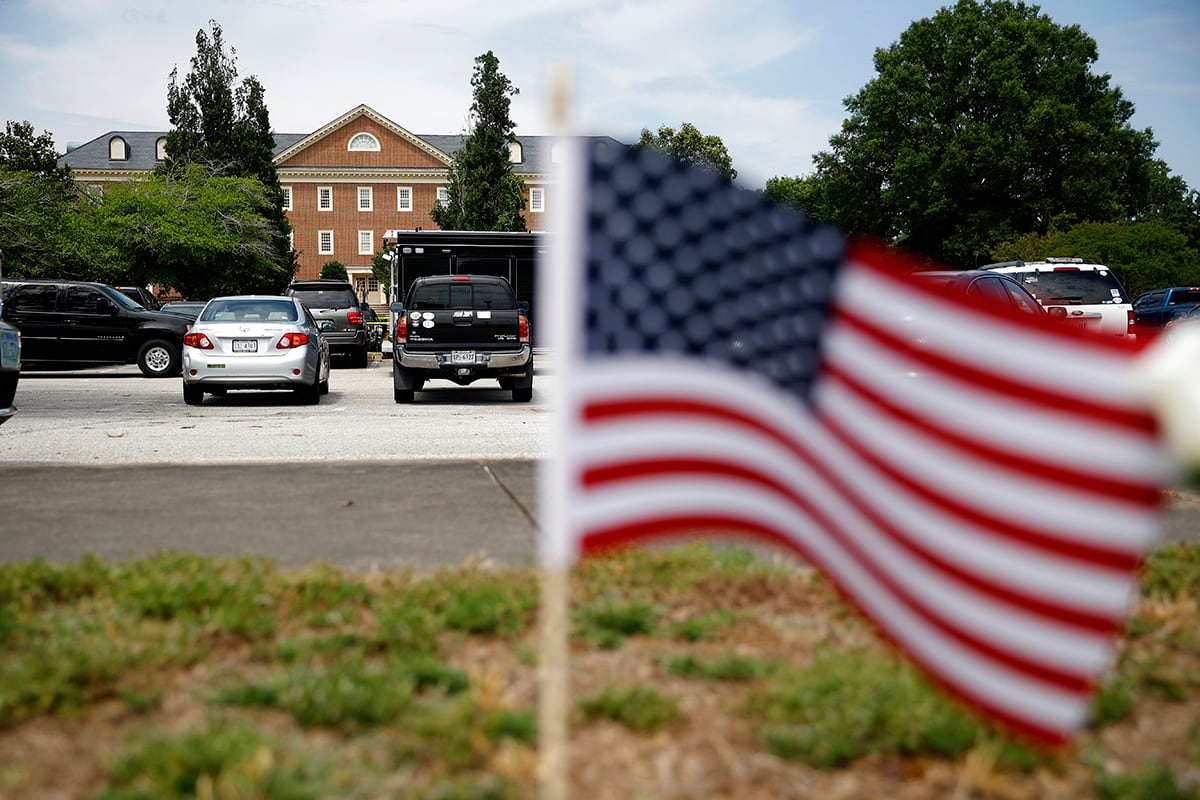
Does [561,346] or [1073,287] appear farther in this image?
[1073,287]

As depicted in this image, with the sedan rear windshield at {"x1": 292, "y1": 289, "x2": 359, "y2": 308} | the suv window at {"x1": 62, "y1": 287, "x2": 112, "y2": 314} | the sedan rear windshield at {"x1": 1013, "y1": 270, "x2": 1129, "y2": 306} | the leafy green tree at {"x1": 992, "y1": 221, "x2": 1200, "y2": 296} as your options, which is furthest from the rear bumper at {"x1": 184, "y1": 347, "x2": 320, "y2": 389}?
the leafy green tree at {"x1": 992, "y1": 221, "x2": 1200, "y2": 296}

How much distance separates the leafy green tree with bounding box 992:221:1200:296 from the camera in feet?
117

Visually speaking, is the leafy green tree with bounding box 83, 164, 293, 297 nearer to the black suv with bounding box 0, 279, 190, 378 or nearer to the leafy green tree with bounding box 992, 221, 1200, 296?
the black suv with bounding box 0, 279, 190, 378

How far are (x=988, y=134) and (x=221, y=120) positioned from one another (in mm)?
42479

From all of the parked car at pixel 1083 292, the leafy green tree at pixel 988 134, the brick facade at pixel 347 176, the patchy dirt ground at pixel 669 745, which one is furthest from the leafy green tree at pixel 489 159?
the patchy dirt ground at pixel 669 745

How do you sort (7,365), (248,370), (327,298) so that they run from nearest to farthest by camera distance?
1. (7,365)
2. (248,370)
3. (327,298)

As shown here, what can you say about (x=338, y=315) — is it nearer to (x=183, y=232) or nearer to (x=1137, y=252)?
(x=183, y=232)

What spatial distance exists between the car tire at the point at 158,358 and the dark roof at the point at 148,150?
61127mm

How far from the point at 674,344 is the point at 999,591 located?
899 mm

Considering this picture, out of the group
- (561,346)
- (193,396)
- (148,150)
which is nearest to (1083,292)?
(193,396)

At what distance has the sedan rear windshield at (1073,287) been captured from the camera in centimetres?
2020

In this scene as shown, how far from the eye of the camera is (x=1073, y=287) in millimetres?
20453

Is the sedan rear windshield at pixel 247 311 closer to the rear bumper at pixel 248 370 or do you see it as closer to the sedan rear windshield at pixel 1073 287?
the rear bumper at pixel 248 370

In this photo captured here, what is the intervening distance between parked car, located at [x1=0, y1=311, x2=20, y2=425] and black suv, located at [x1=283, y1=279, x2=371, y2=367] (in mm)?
16192
